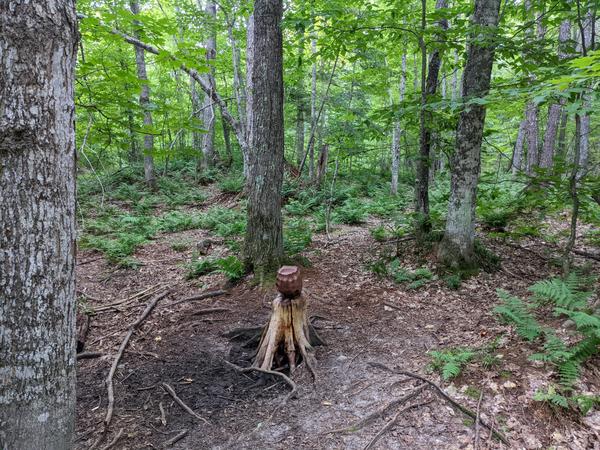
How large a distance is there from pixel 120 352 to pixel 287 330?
2.15 m

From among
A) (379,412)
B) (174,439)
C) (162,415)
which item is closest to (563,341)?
(379,412)

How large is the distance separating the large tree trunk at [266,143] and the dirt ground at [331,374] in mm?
703

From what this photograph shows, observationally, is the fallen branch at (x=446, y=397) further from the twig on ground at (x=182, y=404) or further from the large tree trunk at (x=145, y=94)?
the large tree trunk at (x=145, y=94)

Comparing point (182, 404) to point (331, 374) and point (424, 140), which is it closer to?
point (331, 374)

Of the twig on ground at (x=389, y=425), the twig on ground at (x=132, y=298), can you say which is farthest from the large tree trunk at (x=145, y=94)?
the twig on ground at (x=389, y=425)

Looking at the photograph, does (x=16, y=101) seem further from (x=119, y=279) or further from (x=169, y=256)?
(x=169, y=256)

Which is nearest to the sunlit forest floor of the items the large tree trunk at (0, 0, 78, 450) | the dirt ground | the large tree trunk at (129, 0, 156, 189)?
the dirt ground

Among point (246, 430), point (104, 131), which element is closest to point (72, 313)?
point (246, 430)

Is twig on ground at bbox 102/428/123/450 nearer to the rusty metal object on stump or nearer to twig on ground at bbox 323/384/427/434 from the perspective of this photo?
twig on ground at bbox 323/384/427/434

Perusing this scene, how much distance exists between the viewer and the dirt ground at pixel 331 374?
3.13 m

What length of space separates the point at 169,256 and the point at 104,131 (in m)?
3.22

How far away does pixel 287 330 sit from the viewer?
441cm

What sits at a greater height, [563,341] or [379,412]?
[563,341]

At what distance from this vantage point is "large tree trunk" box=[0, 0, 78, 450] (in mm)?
1945
